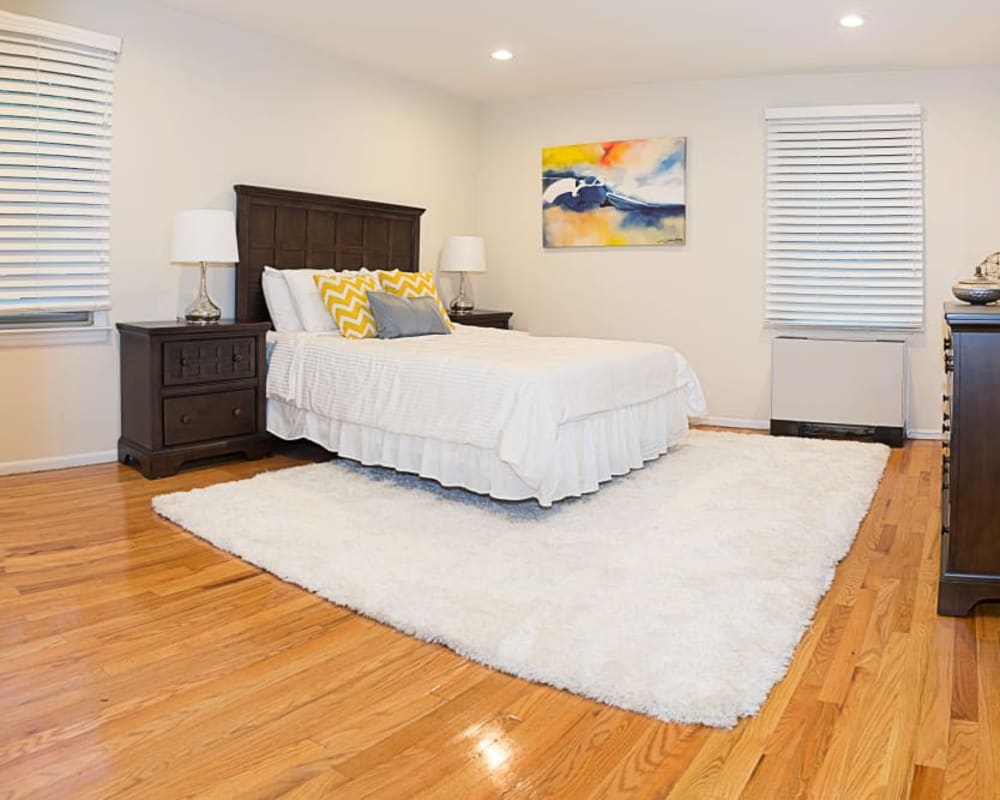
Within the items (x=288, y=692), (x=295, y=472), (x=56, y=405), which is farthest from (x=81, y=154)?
(x=288, y=692)

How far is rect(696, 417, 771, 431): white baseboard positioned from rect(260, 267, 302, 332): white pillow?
9.71 feet

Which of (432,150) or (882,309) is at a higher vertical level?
(432,150)

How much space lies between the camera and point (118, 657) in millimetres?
2303

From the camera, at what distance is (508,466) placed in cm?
355

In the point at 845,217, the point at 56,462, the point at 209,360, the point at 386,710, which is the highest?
the point at 845,217

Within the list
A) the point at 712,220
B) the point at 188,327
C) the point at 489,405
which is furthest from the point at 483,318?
the point at 489,405

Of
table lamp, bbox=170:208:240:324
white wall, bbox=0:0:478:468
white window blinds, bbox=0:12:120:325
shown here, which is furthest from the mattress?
white window blinds, bbox=0:12:120:325

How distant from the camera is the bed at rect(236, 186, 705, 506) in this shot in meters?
3.54

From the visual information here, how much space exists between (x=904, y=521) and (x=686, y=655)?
6.19 feet

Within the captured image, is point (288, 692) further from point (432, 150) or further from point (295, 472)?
point (432, 150)

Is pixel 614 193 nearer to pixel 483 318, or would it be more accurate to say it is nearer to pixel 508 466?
pixel 483 318

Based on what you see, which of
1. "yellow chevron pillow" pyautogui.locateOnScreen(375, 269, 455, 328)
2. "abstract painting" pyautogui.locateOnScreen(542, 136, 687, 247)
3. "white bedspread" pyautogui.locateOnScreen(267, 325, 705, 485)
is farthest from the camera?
"abstract painting" pyautogui.locateOnScreen(542, 136, 687, 247)

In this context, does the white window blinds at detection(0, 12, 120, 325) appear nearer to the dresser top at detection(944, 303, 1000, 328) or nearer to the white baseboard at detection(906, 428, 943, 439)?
the dresser top at detection(944, 303, 1000, 328)

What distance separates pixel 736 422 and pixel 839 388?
0.80m
